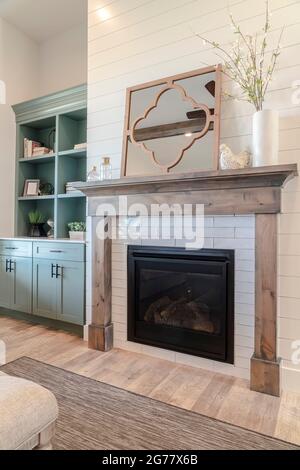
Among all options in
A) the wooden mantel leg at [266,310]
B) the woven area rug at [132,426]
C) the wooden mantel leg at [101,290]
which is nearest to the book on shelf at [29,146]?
the wooden mantel leg at [101,290]

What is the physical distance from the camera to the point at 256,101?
2.00m

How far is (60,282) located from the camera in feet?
10.0

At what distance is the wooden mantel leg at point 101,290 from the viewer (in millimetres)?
2682

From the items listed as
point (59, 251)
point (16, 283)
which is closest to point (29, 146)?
point (59, 251)

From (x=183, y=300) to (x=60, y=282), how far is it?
1291 mm

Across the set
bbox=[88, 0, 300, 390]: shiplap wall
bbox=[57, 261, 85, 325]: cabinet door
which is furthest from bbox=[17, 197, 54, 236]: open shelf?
bbox=[88, 0, 300, 390]: shiplap wall

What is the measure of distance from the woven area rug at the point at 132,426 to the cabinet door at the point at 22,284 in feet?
4.75

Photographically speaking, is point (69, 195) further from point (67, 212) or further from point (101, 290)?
point (101, 290)

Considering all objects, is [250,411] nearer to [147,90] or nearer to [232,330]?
[232,330]

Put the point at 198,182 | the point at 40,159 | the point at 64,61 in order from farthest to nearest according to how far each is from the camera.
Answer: the point at 64,61 < the point at 40,159 < the point at 198,182

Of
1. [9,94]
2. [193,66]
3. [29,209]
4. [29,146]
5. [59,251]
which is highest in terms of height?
[9,94]
